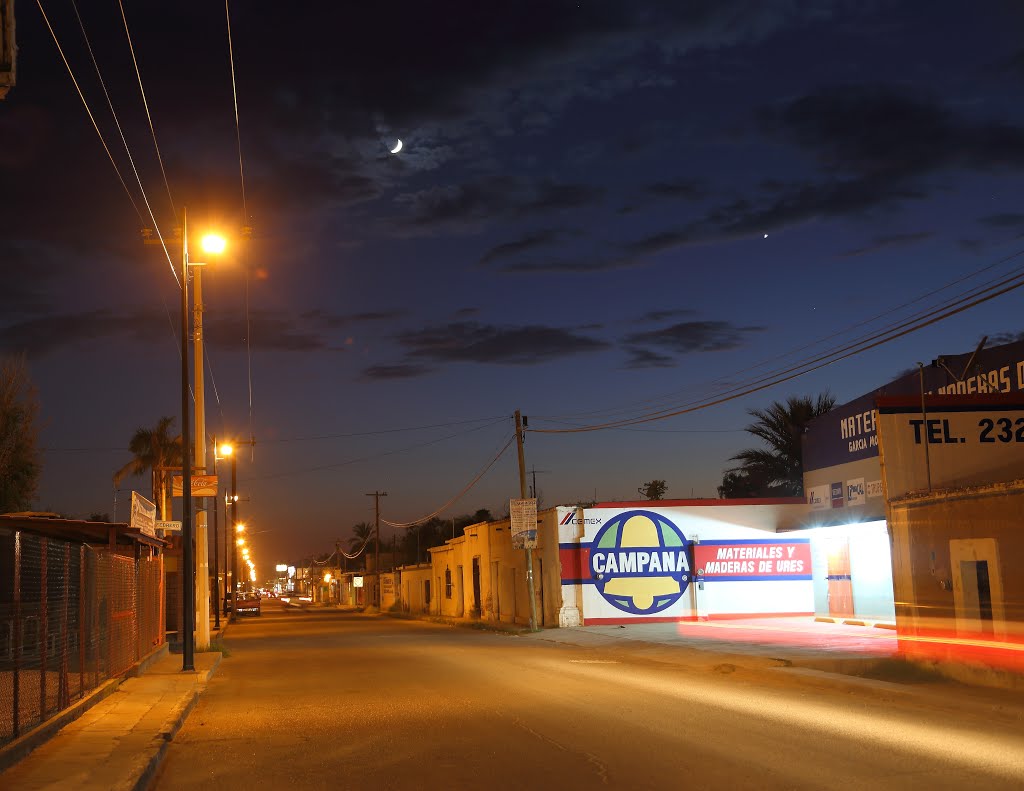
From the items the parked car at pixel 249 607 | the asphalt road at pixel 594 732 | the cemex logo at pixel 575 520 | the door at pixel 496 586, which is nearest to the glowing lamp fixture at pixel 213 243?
the asphalt road at pixel 594 732

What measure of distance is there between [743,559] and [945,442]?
15645mm

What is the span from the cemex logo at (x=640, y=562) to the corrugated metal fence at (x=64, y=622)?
1732 centimetres

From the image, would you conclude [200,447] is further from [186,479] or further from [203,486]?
[186,479]

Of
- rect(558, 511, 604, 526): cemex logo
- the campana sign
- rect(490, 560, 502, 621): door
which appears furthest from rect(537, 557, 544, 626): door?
the campana sign

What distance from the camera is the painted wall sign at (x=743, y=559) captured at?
128ft

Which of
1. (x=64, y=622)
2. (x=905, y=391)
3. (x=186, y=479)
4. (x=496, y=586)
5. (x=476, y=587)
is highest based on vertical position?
(x=905, y=391)

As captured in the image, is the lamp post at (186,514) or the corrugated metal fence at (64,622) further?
the lamp post at (186,514)

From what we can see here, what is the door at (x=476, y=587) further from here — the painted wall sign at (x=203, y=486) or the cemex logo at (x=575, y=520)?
the painted wall sign at (x=203, y=486)

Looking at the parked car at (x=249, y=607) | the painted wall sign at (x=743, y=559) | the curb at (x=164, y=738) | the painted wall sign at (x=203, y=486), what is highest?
the painted wall sign at (x=203, y=486)

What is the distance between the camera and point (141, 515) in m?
21.5

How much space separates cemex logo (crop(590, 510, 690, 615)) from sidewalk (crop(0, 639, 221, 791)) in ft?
71.6

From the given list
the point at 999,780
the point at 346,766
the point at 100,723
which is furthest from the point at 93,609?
the point at 999,780

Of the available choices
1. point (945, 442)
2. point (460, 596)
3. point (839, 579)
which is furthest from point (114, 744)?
point (460, 596)

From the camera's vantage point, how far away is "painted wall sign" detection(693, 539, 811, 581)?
38938mm
